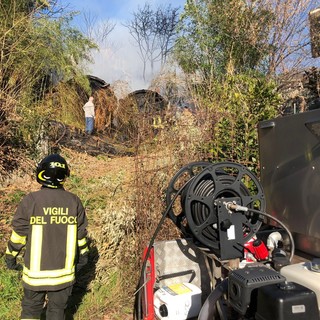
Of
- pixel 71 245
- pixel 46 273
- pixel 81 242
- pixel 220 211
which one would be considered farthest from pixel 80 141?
pixel 220 211

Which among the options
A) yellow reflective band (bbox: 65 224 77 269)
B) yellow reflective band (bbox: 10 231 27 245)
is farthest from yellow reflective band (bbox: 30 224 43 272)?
yellow reflective band (bbox: 65 224 77 269)

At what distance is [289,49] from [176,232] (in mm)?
9740

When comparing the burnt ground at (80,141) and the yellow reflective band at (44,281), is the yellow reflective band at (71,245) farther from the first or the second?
the burnt ground at (80,141)

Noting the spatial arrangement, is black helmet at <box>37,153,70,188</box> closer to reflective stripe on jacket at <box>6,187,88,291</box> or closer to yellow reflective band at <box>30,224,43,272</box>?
reflective stripe on jacket at <box>6,187,88,291</box>

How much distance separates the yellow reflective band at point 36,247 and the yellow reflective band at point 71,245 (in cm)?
23

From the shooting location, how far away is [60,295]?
3131mm

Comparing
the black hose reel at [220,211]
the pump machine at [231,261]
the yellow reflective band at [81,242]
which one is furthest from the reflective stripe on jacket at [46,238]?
the black hose reel at [220,211]

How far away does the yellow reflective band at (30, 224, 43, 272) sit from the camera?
3.03 m

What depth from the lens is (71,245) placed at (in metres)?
3.16

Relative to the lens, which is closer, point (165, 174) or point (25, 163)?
point (165, 174)

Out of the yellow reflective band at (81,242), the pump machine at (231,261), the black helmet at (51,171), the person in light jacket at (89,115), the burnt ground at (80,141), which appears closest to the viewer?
the pump machine at (231,261)

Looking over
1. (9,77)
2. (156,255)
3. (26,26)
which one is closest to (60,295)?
(156,255)

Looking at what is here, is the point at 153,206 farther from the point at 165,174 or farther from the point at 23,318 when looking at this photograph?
the point at 23,318

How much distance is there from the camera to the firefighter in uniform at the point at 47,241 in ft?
9.99
